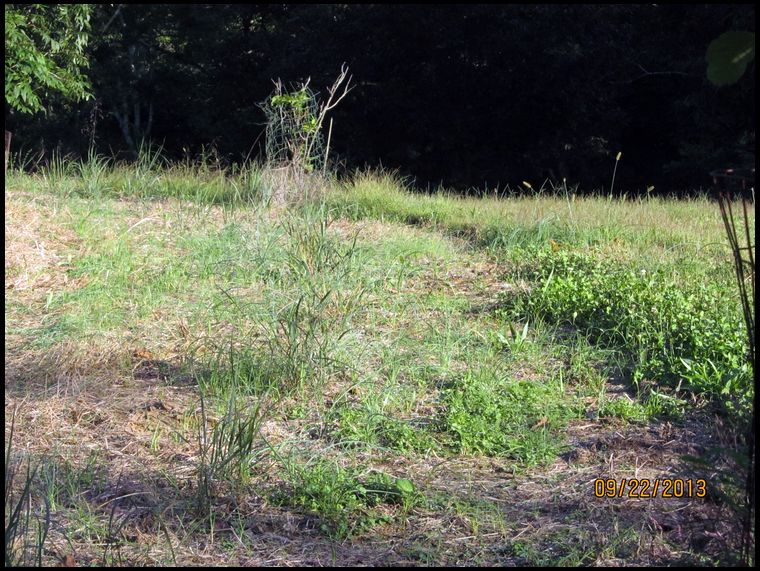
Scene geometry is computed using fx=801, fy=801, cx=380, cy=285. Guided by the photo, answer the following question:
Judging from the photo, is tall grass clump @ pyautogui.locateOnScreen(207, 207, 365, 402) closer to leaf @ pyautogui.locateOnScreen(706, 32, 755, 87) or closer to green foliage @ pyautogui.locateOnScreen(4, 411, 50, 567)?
green foliage @ pyautogui.locateOnScreen(4, 411, 50, 567)

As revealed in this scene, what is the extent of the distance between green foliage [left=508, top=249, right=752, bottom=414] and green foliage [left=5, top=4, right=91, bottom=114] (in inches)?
262

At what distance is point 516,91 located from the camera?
53.1 ft

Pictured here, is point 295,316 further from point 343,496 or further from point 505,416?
point 343,496

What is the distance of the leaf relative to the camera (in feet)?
5.68

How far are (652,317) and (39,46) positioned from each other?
987 cm

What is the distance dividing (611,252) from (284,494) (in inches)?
156

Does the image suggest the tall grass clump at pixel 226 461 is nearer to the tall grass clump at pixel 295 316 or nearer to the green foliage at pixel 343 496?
the green foliage at pixel 343 496

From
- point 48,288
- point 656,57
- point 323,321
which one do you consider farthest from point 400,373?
point 656,57

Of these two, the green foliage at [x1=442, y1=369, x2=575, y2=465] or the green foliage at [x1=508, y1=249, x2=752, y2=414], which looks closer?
the green foliage at [x1=442, y1=369, x2=575, y2=465]

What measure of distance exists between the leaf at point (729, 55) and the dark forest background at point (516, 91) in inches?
478

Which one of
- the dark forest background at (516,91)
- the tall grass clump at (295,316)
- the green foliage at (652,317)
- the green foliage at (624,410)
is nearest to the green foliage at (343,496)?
the tall grass clump at (295,316)

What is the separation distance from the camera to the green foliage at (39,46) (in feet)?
30.1

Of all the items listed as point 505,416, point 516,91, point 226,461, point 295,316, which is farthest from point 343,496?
point 516,91

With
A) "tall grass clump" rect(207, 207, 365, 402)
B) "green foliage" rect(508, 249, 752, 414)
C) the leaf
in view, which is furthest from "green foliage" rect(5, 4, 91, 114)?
the leaf
